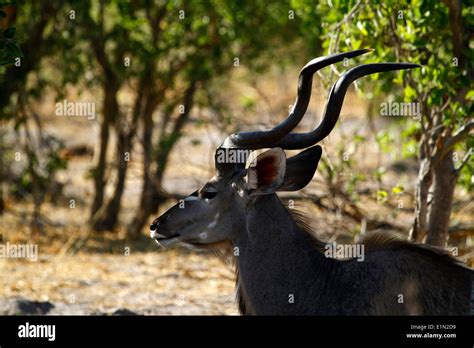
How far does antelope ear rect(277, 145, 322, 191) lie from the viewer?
5.46m

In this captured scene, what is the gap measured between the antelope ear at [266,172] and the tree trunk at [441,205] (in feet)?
7.02

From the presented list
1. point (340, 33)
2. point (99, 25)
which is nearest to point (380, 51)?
point (340, 33)

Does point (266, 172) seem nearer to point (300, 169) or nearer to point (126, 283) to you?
Result: point (300, 169)

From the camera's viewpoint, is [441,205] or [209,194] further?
[441,205]

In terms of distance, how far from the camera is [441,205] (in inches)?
276

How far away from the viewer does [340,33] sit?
6.91 meters

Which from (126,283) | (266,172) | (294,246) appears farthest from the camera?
(126,283)

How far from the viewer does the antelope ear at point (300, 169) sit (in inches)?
215

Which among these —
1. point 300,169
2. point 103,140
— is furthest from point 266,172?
point 103,140

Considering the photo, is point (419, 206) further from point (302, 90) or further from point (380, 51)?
point (302, 90)

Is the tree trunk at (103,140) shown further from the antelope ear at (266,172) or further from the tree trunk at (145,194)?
the antelope ear at (266,172)

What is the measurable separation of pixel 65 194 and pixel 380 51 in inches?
362

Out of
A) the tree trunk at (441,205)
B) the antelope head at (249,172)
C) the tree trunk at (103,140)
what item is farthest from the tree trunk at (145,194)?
the antelope head at (249,172)

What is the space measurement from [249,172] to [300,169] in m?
0.34
